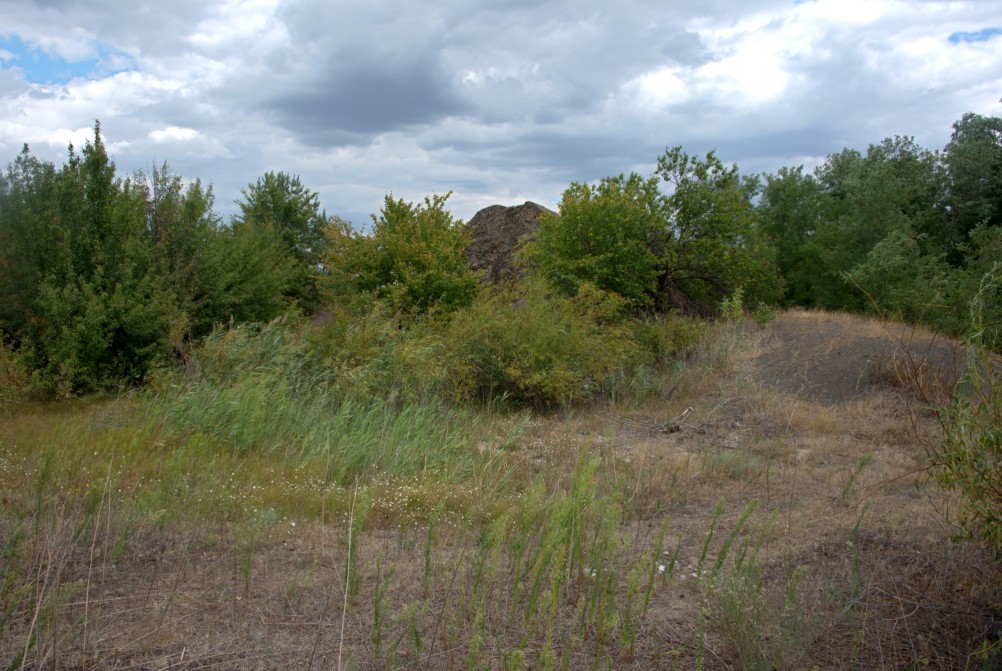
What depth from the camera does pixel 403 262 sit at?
1507cm

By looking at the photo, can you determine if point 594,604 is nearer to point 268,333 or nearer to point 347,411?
point 347,411

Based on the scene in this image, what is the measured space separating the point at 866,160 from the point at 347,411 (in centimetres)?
3264

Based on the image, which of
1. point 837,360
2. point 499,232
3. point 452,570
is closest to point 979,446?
point 452,570

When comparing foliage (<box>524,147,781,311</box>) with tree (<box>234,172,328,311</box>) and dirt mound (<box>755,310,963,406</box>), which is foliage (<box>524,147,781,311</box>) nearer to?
dirt mound (<box>755,310,963,406</box>)

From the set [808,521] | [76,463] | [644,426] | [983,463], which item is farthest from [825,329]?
[76,463]

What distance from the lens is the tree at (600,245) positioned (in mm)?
17266

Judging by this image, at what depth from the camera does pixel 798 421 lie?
1021 cm

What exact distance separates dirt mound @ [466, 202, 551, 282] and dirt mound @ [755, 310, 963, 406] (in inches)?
375

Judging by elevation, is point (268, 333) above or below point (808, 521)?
above

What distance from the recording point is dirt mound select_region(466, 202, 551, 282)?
23.3 m

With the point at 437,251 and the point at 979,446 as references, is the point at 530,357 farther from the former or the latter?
the point at 979,446

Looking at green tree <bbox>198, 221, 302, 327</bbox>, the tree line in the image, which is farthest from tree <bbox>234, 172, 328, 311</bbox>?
green tree <bbox>198, 221, 302, 327</bbox>

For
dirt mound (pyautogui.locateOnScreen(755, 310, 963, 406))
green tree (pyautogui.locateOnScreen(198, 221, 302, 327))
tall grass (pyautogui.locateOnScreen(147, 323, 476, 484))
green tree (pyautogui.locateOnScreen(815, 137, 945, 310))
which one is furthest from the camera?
green tree (pyautogui.locateOnScreen(815, 137, 945, 310))

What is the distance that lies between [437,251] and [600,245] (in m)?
4.39
